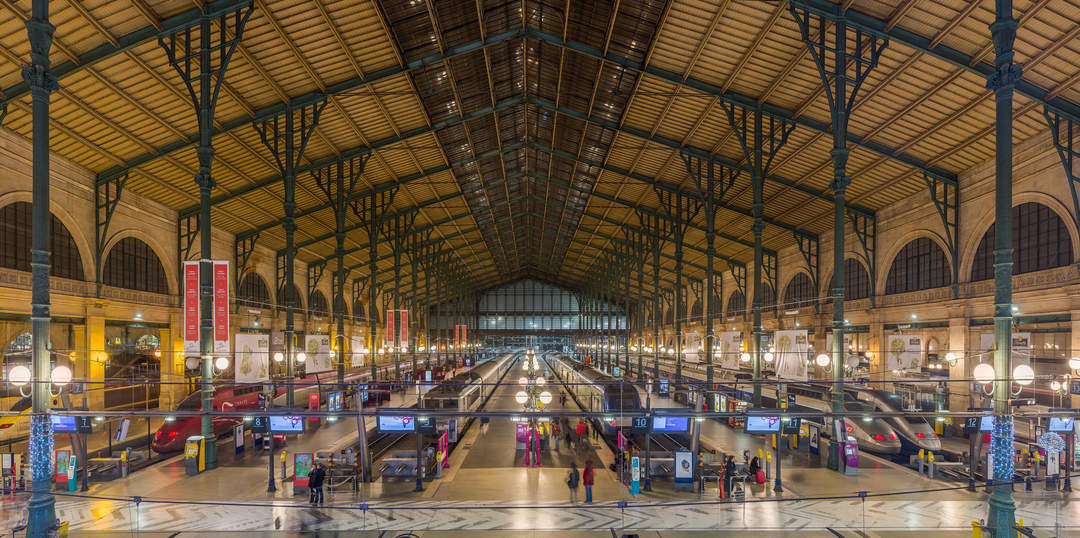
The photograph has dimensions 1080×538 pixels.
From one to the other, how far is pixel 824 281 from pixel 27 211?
44213 millimetres

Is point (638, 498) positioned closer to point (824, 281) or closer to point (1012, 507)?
point (1012, 507)

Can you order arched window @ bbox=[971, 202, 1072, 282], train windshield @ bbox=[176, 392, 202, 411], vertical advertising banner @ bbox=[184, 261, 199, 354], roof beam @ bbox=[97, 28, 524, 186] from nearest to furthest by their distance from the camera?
vertical advertising banner @ bbox=[184, 261, 199, 354] → arched window @ bbox=[971, 202, 1072, 282] → roof beam @ bbox=[97, 28, 524, 186] → train windshield @ bbox=[176, 392, 202, 411]

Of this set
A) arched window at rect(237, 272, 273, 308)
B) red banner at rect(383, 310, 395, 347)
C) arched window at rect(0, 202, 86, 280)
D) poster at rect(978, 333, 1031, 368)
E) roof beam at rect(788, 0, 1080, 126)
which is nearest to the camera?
roof beam at rect(788, 0, 1080, 126)

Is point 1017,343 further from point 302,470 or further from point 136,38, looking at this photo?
point 136,38

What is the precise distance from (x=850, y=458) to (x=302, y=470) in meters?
19.2

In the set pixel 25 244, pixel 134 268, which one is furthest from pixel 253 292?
pixel 25 244

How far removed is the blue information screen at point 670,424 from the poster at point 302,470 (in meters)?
11.6

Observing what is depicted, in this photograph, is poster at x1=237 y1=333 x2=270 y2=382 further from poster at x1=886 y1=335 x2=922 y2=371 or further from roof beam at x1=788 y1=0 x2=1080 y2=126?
poster at x1=886 y1=335 x2=922 y2=371

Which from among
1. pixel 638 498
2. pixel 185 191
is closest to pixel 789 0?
pixel 638 498

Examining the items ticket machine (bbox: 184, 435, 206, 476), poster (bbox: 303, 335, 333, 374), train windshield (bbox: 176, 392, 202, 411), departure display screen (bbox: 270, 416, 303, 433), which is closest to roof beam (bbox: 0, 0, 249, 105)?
departure display screen (bbox: 270, 416, 303, 433)

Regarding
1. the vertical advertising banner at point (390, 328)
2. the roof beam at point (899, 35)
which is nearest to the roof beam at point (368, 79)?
the roof beam at point (899, 35)

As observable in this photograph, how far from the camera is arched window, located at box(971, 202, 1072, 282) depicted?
25.2 m

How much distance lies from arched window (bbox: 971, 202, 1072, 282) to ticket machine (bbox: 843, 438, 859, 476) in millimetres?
11211

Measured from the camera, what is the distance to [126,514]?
18391 mm
